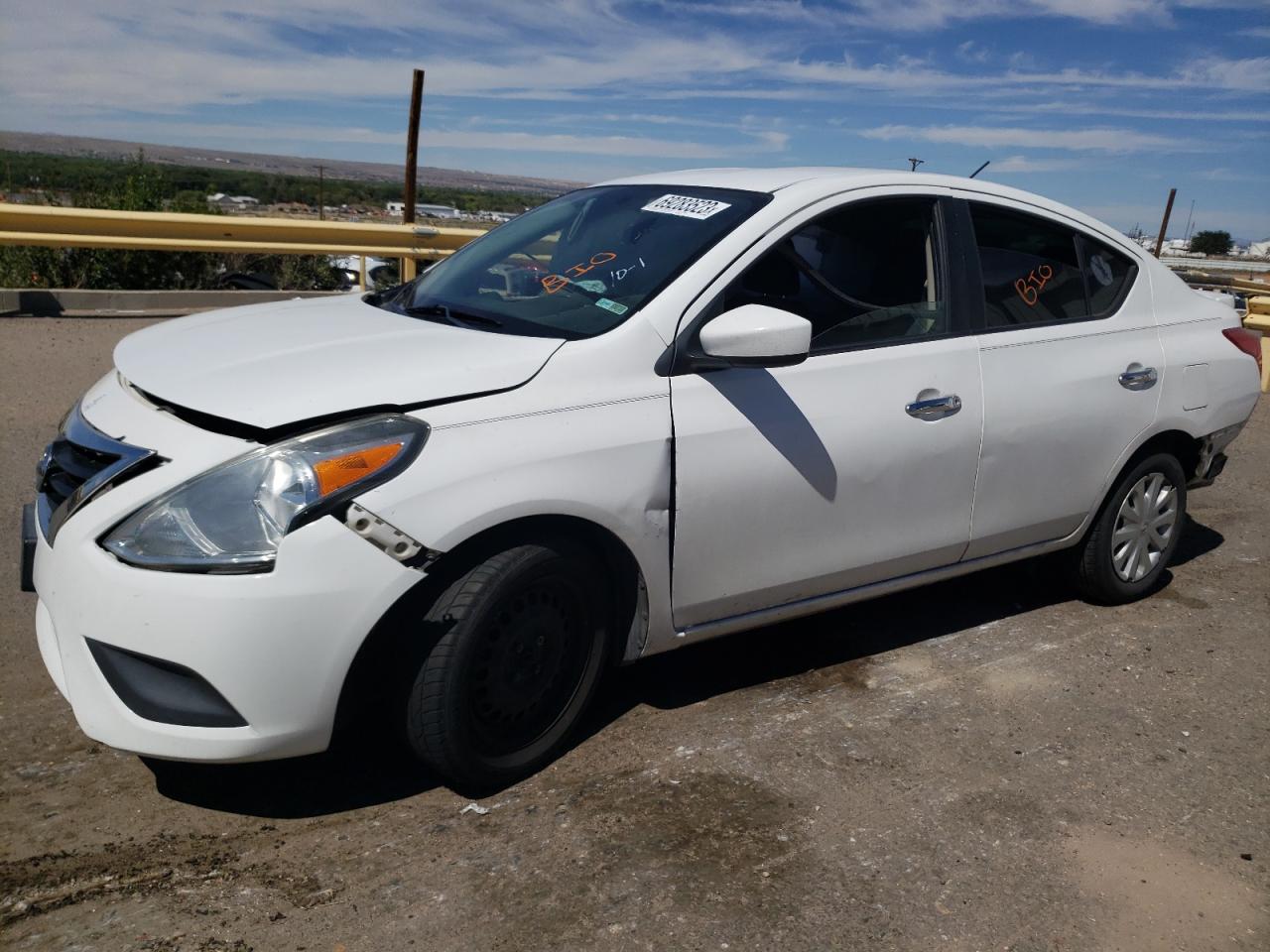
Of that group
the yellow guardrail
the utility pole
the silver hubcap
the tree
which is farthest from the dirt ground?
the tree

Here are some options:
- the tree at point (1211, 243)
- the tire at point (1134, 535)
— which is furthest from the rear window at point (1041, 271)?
the tree at point (1211, 243)

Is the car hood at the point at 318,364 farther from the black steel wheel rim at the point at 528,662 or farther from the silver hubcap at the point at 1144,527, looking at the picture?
the silver hubcap at the point at 1144,527

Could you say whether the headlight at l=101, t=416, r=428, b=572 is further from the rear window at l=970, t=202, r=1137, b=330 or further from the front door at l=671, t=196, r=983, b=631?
the rear window at l=970, t=202, r=1137, b=330

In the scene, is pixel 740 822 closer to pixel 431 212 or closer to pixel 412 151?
pixel 412 151

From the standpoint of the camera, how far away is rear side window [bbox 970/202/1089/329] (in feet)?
13.8

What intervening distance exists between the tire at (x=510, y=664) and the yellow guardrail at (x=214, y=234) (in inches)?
258

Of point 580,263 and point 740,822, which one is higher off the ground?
point 580,263

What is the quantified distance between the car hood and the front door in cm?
61

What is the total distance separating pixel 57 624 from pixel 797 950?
1997 mm

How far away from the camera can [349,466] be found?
2.75 meters

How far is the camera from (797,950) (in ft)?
8.59

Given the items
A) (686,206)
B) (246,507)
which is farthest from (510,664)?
(686,206)

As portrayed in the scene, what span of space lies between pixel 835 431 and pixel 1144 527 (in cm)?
206

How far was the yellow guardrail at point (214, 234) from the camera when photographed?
9.08 metres
